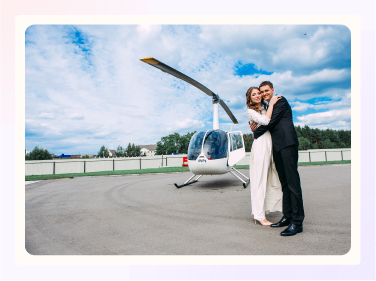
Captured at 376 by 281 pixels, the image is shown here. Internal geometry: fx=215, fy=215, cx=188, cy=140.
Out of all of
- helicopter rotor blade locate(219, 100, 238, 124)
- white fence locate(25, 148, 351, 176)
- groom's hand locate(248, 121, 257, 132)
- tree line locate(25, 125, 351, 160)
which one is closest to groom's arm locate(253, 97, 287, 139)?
groom's hand locate(248, 121, 257, 132)

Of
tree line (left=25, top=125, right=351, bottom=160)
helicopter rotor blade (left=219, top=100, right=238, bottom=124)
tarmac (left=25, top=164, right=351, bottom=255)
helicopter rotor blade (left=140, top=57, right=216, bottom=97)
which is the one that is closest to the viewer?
tarmac (left=25, top=164, right=351, bottom=255)

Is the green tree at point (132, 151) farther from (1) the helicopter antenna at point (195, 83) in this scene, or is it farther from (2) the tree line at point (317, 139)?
(1) the helicopter antenna at point (195, 83)

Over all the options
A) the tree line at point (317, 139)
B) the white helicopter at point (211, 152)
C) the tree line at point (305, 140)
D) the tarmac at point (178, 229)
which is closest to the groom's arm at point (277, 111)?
the tarmac at point (178, 229)

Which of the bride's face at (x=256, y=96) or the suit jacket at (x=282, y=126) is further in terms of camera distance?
the bride's face at (x=256, y=96)

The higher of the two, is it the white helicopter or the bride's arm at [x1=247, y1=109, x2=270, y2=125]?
the bride's arm at [x1=247, y1=109, x2=270, y2=125]

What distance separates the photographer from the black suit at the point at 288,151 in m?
2.93

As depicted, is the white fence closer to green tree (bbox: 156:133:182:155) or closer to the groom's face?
the groom's face

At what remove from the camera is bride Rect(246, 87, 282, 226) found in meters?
3.26

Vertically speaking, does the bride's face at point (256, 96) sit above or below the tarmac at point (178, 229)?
above

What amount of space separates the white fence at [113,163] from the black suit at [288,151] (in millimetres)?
22267

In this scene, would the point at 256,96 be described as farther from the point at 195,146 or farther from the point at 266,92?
the point at 195,146

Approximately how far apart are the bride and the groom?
129 millimetres

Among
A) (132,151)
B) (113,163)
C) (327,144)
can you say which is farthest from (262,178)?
(132,151)
